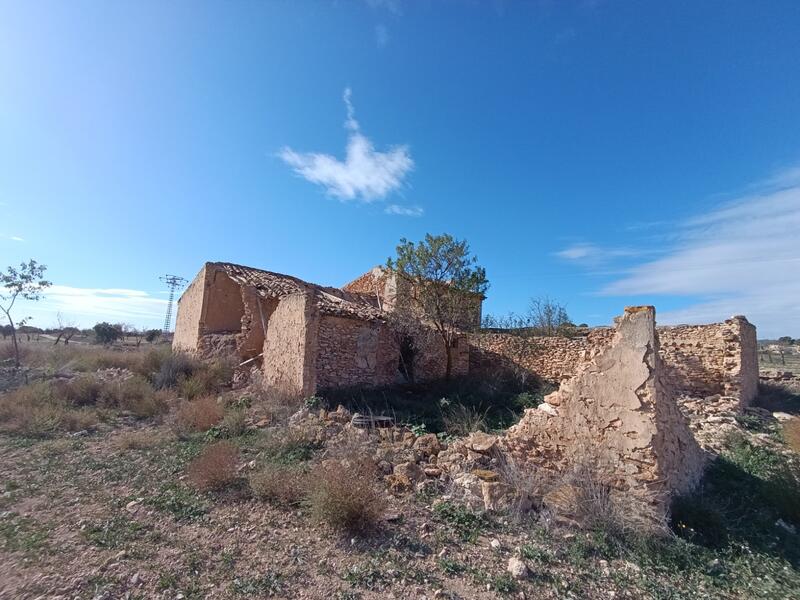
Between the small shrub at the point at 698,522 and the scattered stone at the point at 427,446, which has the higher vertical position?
the scattered stone at the point at 427,446

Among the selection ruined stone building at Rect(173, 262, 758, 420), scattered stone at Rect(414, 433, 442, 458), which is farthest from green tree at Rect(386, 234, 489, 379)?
scattered stone at Rect(414, 433, 442, 458)

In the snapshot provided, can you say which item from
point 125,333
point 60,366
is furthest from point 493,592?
point 125,333

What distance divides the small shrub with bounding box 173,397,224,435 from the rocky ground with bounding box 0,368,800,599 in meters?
1.65

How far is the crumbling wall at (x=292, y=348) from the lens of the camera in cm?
970

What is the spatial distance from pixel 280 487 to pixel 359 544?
1.37 metres

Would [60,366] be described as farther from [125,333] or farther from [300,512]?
[125,333]

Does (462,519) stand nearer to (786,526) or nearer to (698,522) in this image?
(698,522)

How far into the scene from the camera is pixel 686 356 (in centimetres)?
1194

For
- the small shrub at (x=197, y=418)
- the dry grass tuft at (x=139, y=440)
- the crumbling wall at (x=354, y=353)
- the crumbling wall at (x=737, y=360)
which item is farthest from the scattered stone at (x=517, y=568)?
the crumbling wall at (x=737, y=360)

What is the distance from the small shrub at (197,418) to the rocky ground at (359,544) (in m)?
1.65

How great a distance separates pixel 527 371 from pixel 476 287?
3500 millimetres

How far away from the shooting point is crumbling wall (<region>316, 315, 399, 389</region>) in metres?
10.8

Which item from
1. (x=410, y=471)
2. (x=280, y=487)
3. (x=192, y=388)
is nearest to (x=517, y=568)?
(x=410, y=471)

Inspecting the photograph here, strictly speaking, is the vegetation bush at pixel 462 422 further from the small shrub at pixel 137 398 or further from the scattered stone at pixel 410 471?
the small shrub at pixel 137 398
